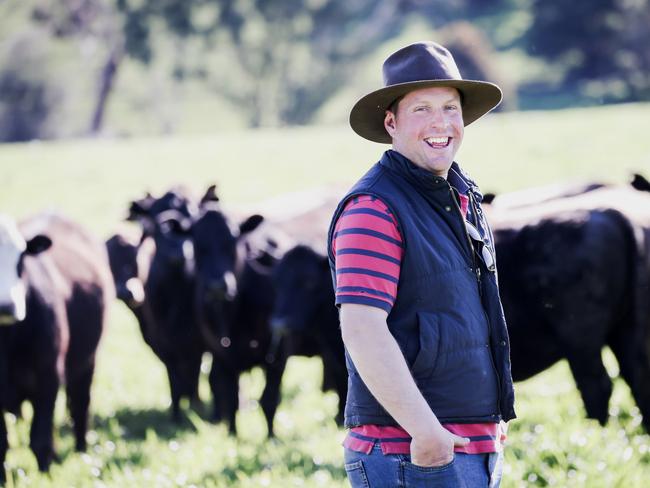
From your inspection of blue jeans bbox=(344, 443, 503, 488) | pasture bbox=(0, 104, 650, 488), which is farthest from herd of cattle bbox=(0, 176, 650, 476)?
blue jeans bbox=(344, 443, 503, 488)

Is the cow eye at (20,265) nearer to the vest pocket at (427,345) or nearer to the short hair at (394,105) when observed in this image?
the short hair at (394,105)

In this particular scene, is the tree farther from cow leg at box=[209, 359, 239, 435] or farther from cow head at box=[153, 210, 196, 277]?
cow leg at box=[209, 359, 239, 435]

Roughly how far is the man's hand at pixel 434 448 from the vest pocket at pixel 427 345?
0.21 meters

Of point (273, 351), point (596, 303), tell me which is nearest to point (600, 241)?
point (596, 303)

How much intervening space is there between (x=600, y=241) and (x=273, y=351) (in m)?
3.60

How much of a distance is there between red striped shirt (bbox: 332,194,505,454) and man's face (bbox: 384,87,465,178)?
0.28m

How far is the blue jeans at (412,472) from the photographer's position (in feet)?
11.0

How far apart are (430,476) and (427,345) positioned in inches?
16.0

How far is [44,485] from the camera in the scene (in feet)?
23.4

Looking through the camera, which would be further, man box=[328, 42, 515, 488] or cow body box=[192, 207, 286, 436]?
cow body box=[192, 207, 286, 436]

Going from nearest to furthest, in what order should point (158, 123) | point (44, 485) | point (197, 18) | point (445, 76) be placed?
point (445, 76)
point (44, 485)
point (197, 18)
point (158, 123)

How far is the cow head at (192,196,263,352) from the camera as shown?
10.1 m

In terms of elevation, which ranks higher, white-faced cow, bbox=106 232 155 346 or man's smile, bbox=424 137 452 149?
white-faced cow, bbox=106 232 155 346

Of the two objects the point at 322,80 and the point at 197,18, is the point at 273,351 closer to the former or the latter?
the point at 197,18
